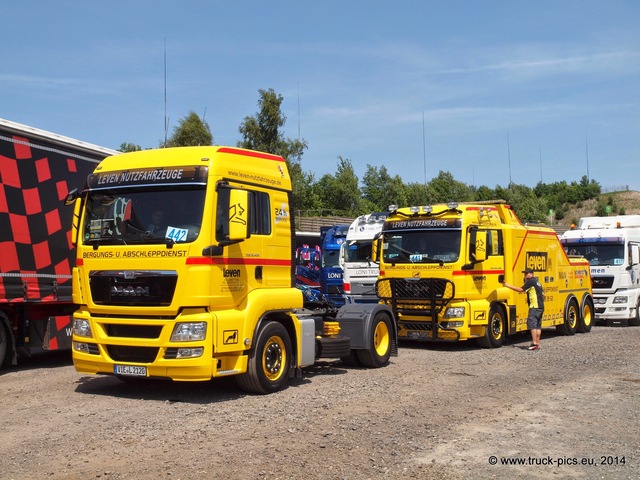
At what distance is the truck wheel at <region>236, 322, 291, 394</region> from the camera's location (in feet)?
30.6

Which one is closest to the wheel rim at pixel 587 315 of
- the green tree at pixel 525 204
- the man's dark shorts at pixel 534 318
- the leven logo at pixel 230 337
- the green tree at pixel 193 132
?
the man's dark shorts at pixel 534 318

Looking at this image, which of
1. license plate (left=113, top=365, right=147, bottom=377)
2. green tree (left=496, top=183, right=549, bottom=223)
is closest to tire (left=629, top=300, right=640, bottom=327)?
license plate (left=113, top=365, right=147, bottom=377)

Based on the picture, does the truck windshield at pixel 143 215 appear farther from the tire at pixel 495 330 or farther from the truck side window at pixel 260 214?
the tire at pixel 495 330

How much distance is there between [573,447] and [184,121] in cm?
3309

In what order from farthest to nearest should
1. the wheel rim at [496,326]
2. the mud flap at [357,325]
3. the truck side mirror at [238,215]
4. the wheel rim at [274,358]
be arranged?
the wheel rim at [496,326] < the mud flap at [357,325] < the wheel rim at [274,358] < the truck side mirror at [238,215]

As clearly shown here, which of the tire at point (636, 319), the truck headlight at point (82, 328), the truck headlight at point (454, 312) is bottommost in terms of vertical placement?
the tire at point (636, 319)

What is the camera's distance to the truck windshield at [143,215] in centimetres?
882

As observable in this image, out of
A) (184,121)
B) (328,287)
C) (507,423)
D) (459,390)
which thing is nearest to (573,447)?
(507,423)

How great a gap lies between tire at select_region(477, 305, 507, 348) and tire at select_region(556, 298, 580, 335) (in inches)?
141

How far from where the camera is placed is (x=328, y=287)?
74.1 ft

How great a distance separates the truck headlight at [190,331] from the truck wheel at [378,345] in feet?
13.3

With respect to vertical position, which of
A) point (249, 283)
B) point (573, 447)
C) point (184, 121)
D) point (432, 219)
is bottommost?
point (573, 447)

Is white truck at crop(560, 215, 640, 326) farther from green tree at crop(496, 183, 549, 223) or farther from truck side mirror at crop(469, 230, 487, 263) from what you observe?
green tree at crop(496, 183, 549, 223)

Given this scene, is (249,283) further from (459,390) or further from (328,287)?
(328,287)
